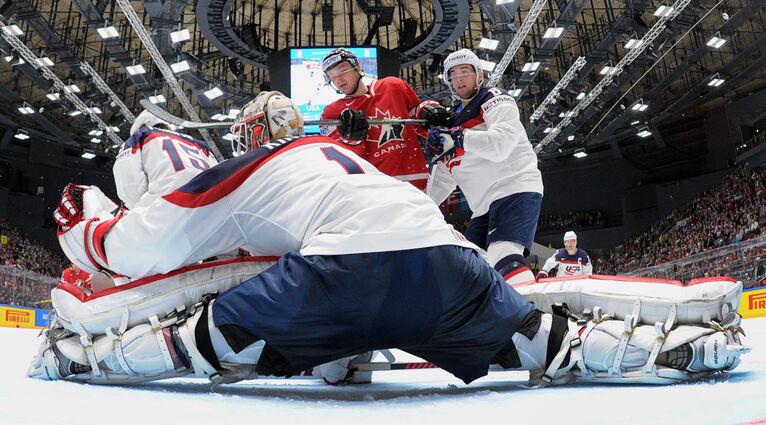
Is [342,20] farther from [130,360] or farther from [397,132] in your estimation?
[130,360]

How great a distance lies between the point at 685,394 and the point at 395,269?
705 mm

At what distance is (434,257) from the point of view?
1.54 meters

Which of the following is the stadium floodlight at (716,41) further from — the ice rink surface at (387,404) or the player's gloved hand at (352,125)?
the ice rink surface at (387,404)

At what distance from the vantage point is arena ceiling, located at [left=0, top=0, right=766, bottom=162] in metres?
12.1

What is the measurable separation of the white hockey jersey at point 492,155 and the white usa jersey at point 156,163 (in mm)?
1258

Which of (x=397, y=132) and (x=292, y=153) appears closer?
(x=292, y=153)

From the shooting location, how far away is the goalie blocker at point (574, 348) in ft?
5.36

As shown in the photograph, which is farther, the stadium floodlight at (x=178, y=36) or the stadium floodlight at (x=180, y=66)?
the stadium floodlight at (x=180, y=66)

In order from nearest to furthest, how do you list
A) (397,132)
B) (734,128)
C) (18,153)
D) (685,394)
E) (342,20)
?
(685,394)
(397,132)
(342,20)
(734,128)
(18,153)

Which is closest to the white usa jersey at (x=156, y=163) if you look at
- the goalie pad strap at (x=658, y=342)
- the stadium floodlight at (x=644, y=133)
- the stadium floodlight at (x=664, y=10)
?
the goalie pad strap at (x=658, y=342)

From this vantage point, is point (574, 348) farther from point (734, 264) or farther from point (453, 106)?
point (734, 264)

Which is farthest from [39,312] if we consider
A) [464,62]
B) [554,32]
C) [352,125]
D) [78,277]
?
[554,32]

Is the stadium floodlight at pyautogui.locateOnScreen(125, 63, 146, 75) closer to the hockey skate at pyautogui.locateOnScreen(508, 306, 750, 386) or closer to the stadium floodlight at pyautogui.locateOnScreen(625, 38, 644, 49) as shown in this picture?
the stadium floodlight at pyautogui.locateOnScreen(625, 38, 644, 49)

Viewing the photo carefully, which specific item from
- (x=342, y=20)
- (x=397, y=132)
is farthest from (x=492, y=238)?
(x=342, y=20)
